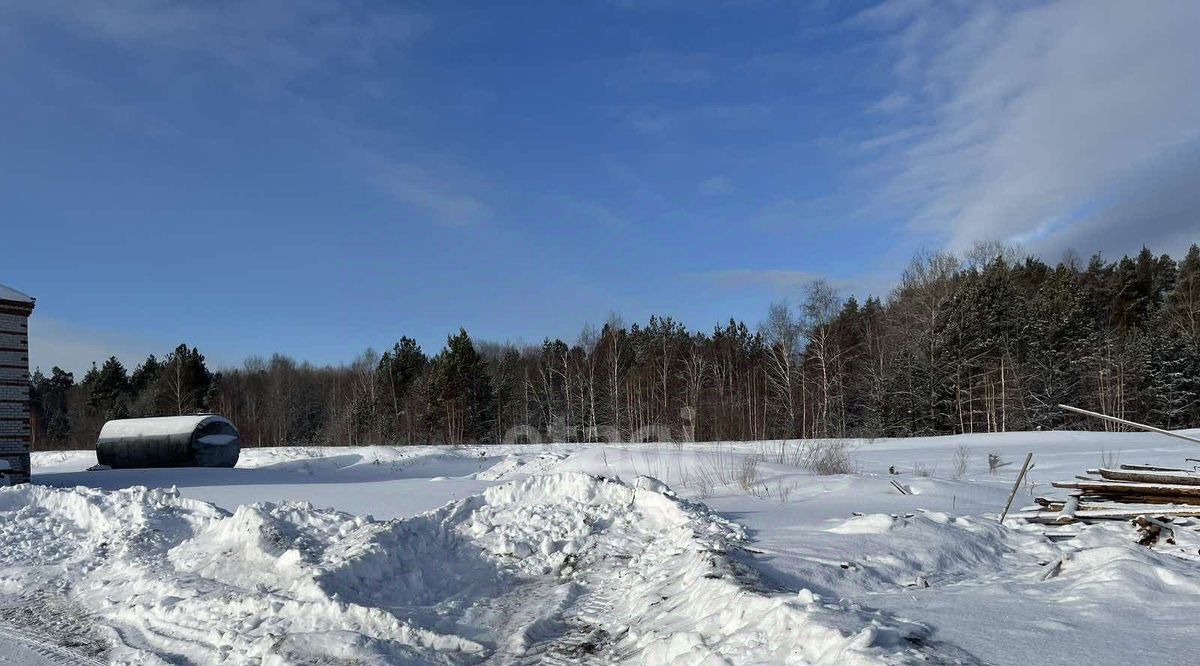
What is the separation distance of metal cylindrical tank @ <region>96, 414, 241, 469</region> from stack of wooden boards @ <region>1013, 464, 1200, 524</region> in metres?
19.2

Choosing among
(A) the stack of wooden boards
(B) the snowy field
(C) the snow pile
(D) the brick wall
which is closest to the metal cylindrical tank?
(D) the brick wall

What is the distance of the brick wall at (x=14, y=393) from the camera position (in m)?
15.7

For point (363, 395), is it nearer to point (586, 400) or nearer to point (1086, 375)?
point (586, 400)

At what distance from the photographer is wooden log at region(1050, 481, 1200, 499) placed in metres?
6.77

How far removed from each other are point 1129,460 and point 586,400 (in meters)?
33.0

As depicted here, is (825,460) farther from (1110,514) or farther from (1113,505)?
(1110,514)

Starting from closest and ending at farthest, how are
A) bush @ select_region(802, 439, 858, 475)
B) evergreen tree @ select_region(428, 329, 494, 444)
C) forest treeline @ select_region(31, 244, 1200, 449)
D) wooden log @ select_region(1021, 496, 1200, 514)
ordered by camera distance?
wooden log @ select_region(1021, 496, 1200, 514), bush @ select_region(802, 439, 858, 475), forest treeline @ select_region(31, 244, 1200, 449), evergreen tree @ select_region(428, 329, 494, 444)

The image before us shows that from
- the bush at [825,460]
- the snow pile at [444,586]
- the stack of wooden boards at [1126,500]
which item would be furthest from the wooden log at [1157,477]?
the bush at [825,460]

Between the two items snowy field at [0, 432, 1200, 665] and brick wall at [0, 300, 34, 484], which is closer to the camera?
snowy field at [0, 432, 1200, 665]

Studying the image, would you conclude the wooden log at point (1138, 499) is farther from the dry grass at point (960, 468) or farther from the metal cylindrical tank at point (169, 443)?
the metal cylindrical tank at point (169, 443)

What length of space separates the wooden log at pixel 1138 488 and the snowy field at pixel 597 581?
3.09 feet

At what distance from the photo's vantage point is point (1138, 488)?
715 centimetres

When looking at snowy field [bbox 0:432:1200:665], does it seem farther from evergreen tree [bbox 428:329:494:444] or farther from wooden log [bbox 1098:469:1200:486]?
evergreen tree [bbox 428:329:494:444]

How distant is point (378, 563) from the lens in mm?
6012
